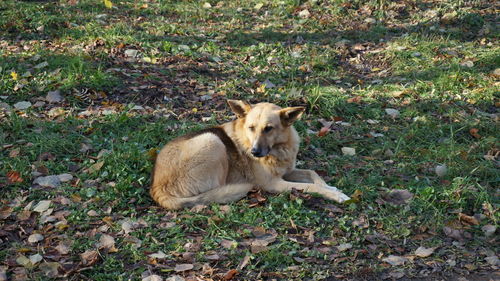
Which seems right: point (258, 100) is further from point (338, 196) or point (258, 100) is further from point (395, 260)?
point (395, 260)

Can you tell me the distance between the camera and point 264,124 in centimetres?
501

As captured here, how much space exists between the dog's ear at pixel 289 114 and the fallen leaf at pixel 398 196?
108cm

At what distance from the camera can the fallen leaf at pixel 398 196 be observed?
15.7 ft

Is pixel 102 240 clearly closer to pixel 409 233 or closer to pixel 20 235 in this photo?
pixel 20 235

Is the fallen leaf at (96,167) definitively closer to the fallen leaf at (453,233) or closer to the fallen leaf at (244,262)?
the fallen leaf at (244,262)

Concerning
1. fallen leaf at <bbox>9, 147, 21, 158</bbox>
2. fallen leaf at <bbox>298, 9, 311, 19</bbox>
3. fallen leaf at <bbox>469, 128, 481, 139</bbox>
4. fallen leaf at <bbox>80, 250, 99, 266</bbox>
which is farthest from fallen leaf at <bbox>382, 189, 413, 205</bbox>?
fallen leaf at <bbox>298, 9, 311, 19</bbox>

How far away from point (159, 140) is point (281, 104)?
1592 mm

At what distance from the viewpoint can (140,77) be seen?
689cm

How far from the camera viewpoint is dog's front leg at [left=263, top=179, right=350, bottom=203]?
4.78 meters

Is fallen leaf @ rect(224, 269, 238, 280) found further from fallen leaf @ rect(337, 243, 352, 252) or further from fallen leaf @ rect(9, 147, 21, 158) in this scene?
fallen leaf @ rect(9, 147, 21, 158)

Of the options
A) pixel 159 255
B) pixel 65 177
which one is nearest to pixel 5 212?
pixel 65 177

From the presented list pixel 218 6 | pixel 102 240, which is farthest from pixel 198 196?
pixel 218 6

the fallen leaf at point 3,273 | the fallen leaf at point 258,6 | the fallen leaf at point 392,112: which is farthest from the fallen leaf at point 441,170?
the fallen leaf at point 258,6

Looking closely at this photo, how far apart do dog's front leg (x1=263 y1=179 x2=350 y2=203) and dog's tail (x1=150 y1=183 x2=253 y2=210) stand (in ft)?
1.13
